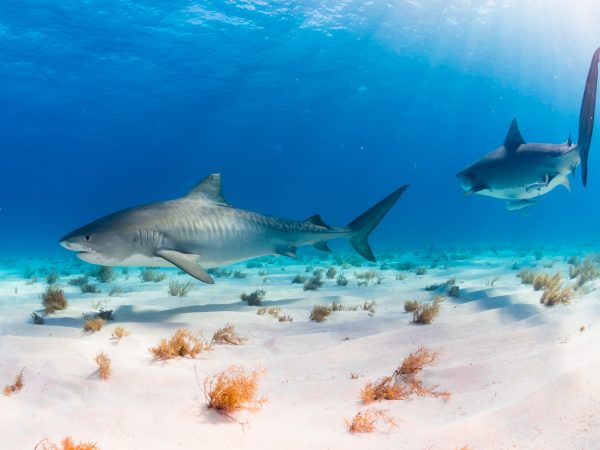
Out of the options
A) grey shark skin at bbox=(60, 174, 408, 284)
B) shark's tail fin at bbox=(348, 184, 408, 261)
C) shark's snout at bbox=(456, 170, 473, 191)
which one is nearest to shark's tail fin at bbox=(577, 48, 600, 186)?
shark's snout at bbox=(456, 170, 473, 191)

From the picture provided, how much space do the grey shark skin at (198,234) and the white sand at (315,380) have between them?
104 centimetres

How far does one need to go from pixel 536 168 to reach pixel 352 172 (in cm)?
17665

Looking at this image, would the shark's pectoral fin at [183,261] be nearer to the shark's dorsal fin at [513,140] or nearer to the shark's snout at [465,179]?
the shark's snout at [465,179]

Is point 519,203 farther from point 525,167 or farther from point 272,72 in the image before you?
point 272,72

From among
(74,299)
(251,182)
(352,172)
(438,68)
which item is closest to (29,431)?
(74,299)

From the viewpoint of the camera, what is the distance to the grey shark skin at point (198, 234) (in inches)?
250

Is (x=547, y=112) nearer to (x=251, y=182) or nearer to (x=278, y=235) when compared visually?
(x=278, y=235)

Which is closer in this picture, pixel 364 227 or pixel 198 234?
pixel 198 234

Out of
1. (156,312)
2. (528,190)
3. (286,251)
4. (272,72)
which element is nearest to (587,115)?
(528,190)

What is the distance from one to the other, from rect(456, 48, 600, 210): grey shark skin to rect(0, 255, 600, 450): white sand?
7.48 ft

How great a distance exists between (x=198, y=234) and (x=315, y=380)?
4.04 m

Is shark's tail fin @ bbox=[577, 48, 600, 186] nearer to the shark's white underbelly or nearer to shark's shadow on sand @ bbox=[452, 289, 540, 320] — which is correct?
the shark's white underbelly

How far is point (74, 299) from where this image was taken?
8750 millimetres

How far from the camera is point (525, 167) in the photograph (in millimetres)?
8016
